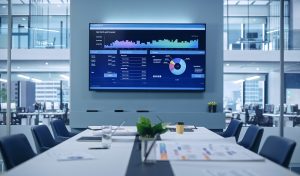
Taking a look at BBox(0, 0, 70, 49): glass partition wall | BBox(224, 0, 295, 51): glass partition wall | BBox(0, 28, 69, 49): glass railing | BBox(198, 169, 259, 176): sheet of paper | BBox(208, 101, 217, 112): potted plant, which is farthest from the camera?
BBox(224, 0, 295, 51): glass partition wall

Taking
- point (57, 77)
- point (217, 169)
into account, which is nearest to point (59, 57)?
point (57, 77)

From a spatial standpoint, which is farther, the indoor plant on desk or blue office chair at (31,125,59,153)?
blue office chair at (31,125,59,153)

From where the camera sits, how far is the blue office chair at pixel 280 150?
8.36 feet

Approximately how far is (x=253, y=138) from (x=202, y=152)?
141cm

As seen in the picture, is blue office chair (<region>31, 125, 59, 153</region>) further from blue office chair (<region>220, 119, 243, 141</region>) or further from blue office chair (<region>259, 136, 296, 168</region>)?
blue office chair (<region>220, 119, 243, 141</region>)

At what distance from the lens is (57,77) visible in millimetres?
15930

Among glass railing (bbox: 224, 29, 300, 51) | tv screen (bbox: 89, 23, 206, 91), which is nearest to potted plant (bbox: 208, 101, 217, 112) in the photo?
tv screen (bbox: 89, 23, 206, 91)

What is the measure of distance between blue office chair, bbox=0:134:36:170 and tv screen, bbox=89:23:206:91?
3515mm

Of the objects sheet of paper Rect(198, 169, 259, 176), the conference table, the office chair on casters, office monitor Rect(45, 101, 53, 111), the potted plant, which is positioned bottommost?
the office chair on casters

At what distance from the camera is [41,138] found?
398 centimetres

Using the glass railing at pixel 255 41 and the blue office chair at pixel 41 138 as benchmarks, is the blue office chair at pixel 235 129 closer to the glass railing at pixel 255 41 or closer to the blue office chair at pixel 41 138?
Answer: the blue office chair at pixel 41 138

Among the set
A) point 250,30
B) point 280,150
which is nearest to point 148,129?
point 280,150

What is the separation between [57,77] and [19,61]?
Result: 3771 mm

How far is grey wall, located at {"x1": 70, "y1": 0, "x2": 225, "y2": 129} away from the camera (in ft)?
21.9
